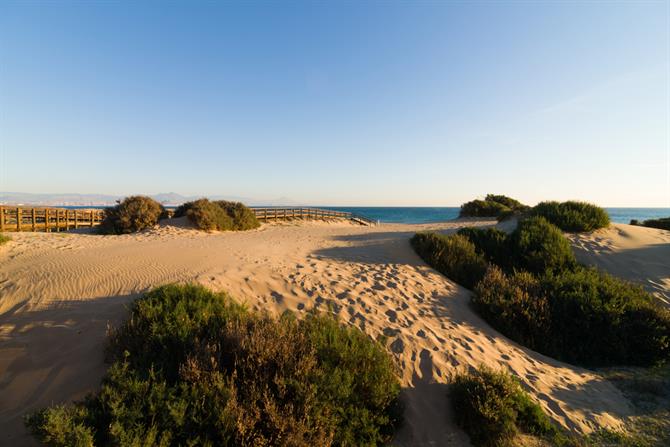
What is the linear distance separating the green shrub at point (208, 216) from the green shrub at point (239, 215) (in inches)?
19.2

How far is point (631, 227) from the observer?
11688 mm

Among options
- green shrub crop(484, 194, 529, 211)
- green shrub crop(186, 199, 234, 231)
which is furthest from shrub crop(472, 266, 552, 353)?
green shrub crop(484, 194, 529, 211)

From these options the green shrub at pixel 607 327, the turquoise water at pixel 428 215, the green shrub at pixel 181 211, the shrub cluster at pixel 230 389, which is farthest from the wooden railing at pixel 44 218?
the turquoise water at pixel 428 215

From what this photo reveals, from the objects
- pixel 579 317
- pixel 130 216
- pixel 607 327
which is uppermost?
pixel 130 216

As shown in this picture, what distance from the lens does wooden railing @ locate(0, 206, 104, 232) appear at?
15.2 meters

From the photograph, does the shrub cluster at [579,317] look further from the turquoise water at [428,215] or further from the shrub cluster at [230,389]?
the turquoise water at [428,215]

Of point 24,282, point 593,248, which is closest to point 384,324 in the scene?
point 24,282

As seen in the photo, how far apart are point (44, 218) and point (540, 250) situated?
25.2 meters

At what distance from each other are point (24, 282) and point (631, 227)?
→ 19.0 metres

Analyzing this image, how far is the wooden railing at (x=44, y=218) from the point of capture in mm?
15203

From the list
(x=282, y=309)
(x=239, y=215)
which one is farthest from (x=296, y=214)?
(x=282, y=309)

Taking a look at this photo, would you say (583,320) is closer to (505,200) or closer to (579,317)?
(579,317)

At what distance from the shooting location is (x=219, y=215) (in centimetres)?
1750

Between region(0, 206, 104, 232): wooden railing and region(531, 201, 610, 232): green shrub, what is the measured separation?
81.2 ft
